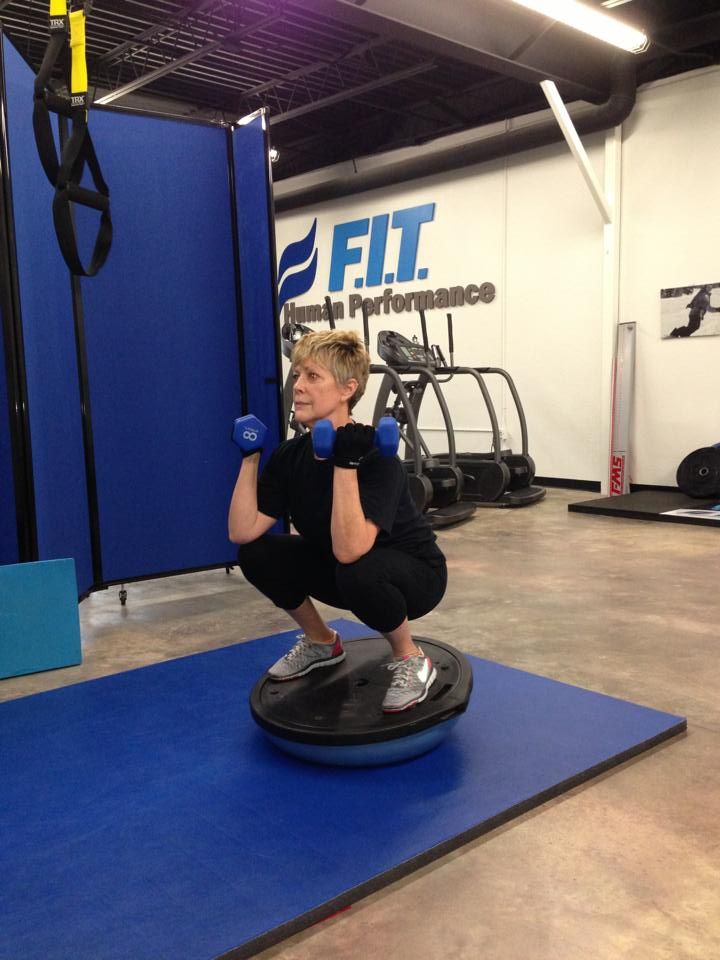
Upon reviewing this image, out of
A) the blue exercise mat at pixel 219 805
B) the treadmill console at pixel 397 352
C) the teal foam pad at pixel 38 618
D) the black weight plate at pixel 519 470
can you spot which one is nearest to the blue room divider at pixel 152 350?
the teal foam pad at pixel 38 618

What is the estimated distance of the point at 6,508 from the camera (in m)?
3.10

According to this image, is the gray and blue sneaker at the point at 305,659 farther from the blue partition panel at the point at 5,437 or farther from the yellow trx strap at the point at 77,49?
the yellow trx strap at the point at 77,49

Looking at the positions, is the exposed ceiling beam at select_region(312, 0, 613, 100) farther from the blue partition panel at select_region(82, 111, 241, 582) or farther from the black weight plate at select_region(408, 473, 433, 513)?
the black weight plate at select_region(408, 473, 433, 513)

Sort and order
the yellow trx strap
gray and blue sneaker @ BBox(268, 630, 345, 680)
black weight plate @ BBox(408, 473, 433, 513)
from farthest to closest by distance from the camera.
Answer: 1. black weight plate @ BBox(408, 473, 433, 513)
2. gray and blue sneaker @ BBox(268, 630, 345, 680)
3. the yellow trx strap

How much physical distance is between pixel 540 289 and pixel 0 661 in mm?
6157

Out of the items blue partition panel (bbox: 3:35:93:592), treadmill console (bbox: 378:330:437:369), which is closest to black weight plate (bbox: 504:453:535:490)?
treadmill console (bbox: 378:330:437:369)

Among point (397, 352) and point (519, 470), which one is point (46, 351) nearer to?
point (397, 352)

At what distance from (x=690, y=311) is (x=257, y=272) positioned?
4.19 meters

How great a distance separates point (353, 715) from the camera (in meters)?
2.11

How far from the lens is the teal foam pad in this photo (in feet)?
9.59

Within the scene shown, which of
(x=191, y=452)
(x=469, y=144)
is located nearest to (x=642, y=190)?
(x=469, y=144)

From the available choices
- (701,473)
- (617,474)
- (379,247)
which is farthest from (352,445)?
(379,247)

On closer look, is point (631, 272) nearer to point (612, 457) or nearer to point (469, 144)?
point (612, 457)

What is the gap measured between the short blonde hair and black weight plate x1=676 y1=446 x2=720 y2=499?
4930mm
